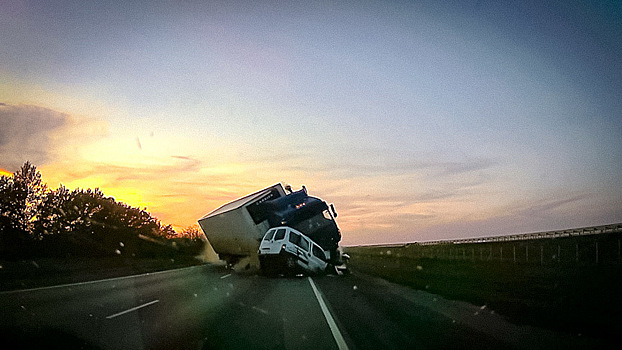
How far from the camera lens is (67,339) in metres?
9.53

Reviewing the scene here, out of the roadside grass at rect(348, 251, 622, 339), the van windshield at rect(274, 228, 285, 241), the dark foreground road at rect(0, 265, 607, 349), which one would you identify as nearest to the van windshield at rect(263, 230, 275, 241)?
the van windshield at rect(274, 228, 285, 241)

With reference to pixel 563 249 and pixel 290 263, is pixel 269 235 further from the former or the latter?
pixel 563 249

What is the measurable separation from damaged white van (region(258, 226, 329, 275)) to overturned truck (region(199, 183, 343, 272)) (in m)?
0.89

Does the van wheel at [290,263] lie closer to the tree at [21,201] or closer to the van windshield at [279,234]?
the van windshield at [279,234]

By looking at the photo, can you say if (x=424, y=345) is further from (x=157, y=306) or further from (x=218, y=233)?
(x=218, y=233)

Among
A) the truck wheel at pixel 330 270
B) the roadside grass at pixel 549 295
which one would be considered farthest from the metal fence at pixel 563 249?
the truck wheel at pixel 330 270

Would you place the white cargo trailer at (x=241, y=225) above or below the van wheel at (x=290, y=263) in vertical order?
above

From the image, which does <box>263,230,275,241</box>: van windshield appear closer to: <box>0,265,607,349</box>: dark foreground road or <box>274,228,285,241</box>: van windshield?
<box>274,228,285,241</box>: van windshield

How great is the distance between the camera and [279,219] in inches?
1156

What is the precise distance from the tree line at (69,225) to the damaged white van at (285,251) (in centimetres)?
2039

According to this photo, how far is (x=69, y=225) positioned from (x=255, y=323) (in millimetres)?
66414

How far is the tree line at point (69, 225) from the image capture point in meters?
50.4

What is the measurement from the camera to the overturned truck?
97.1ft

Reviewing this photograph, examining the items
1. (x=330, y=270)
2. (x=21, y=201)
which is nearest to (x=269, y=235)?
(x=330, y=270)
